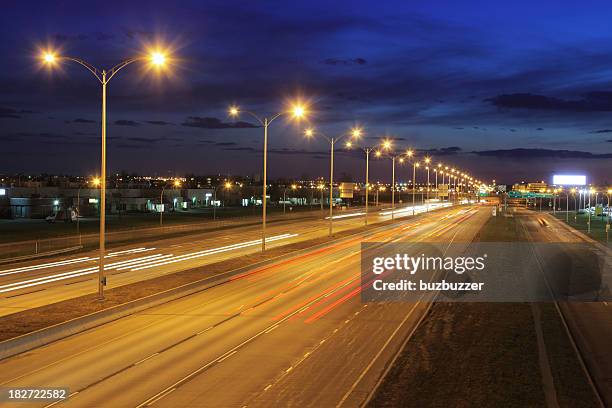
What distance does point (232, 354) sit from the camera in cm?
1505

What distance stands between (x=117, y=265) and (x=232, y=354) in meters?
20.8

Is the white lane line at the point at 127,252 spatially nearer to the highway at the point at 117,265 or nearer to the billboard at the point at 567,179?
the highway at the point at 117,265

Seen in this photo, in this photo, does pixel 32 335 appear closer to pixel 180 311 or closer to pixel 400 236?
pixel 180 311

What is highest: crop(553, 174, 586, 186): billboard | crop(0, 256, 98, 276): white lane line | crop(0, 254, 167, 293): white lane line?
crop(553, 174, 586, 186): billboard

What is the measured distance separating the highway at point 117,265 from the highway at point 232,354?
5.56 m

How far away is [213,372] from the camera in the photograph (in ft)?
44.3

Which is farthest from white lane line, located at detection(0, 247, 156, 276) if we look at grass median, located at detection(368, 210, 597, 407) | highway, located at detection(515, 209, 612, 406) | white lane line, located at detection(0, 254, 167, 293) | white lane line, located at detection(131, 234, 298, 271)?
highway, located at detection(515, 209, 612, 406)

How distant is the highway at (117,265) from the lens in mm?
24250

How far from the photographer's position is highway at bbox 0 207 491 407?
39.5 feet

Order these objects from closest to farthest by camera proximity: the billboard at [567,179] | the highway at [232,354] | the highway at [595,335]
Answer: the highway at [232,354]
the highway at [595,335]
the billboard at [567,179]

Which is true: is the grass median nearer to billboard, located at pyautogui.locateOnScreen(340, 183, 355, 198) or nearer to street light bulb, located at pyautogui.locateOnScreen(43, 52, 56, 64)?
street light bulb, located at pyautogui.locateOnScreen(43, 52, 56, 64)

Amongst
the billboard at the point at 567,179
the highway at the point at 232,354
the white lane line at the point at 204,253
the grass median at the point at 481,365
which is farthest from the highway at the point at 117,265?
the billboard at the point at 567,179

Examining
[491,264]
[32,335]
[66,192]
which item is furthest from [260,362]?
[66,192]

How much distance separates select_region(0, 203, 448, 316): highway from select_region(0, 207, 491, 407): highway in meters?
5.56
